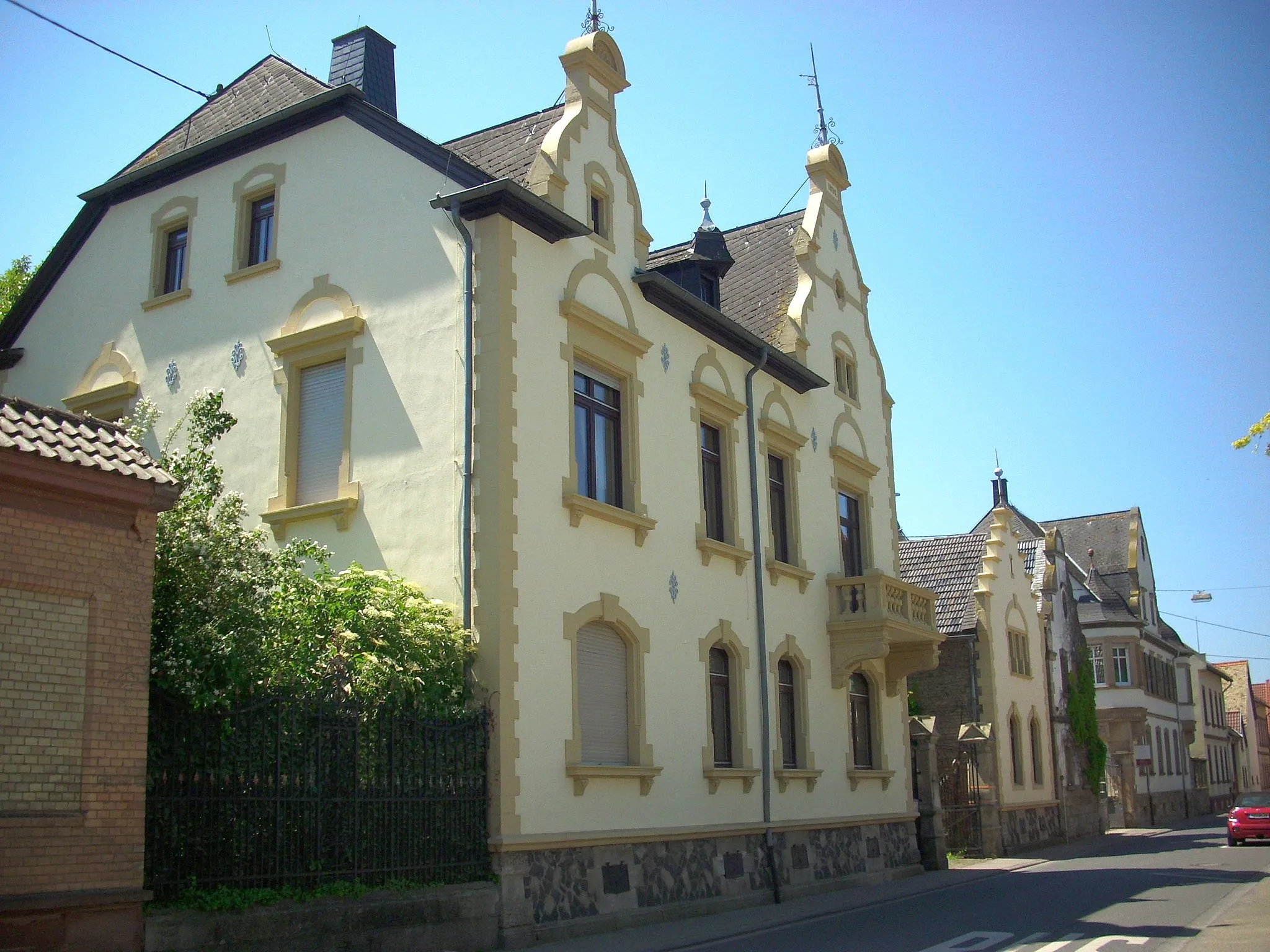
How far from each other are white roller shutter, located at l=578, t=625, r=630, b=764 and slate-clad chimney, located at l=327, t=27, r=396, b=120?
30.7 feet

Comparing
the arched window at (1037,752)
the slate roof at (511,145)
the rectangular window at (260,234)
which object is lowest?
the arched window at (1037,752)

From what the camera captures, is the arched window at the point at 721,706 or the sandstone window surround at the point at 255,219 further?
the arched window at the point at 721,706

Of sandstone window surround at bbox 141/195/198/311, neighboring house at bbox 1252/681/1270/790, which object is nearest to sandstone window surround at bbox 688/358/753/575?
sandstone window surround at bbox 141/195/198/311

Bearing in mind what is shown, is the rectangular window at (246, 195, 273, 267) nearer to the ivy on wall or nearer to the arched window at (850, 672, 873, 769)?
the arched window at (850, 672, 873, 769)

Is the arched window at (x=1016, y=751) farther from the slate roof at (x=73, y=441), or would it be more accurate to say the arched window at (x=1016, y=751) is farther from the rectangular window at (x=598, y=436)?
the slate roof at (x=73, y=441)

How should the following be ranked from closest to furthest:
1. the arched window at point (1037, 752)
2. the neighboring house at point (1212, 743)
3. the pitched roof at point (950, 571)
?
the pitched roof at point (950, 571) → the arched window at point (1037, 752) → the neighboring house at point (1212, 743)

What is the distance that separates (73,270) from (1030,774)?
28.0m

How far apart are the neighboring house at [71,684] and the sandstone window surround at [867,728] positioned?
16254 millimetres

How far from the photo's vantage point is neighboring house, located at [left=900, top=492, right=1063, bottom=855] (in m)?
31.9

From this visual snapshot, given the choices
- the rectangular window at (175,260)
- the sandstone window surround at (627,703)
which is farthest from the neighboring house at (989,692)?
the rectangular window at (175,260)

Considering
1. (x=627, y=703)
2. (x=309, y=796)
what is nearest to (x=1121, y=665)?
(x=627, y=703)

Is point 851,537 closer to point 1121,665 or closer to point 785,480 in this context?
point 785,480

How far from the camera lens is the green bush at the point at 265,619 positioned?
40.1 ft

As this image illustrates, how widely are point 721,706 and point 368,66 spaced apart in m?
11.8
